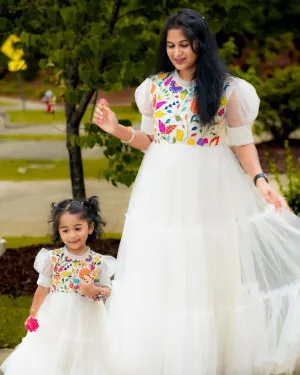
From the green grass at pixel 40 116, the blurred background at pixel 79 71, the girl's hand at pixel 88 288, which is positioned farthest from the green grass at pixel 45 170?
the girl's hand at pixel 88 288

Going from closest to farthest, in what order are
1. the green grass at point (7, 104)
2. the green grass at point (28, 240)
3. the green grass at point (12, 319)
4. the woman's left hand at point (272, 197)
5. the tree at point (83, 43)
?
1. the woman's left hand at point (272, 197)
2. the green grass at point (12, 319)
3. the tree at point (83, 43)
4. the green grass at point (28, 240)
5. the green grass at point (7, 104)

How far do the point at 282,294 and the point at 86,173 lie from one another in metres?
9.67

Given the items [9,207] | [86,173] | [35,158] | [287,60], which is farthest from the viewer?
[287,60]

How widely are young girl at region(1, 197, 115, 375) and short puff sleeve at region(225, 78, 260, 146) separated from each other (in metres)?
0.82

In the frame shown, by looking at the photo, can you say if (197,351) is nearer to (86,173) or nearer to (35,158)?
(86,173)

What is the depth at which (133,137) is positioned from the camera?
5.27 meters

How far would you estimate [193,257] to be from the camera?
16.7 ft

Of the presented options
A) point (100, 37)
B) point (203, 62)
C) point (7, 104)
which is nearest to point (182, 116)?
point (203, 62)

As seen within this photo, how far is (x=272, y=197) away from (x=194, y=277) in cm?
60

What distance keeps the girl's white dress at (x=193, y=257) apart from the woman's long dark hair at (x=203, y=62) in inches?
2.8

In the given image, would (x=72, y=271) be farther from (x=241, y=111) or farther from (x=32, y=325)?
(x=241, y=111)

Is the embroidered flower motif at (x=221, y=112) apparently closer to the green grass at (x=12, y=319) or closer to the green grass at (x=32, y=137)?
the green grass at (x=12, y=319)

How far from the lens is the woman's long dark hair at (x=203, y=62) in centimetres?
493

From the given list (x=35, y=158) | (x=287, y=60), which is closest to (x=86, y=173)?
(x=35, y=158)
